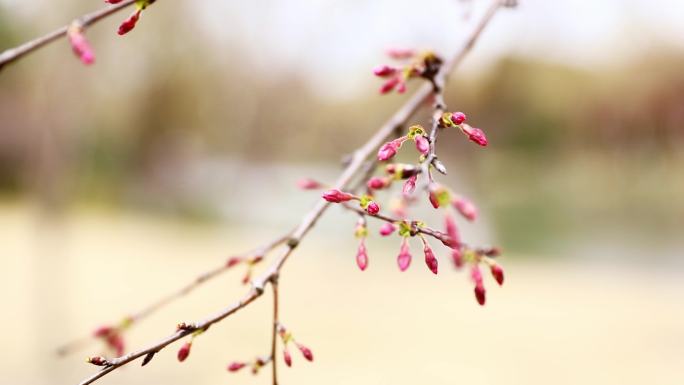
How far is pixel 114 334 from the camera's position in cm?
130

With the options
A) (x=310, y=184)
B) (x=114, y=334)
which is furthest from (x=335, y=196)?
(x=114, y=334)

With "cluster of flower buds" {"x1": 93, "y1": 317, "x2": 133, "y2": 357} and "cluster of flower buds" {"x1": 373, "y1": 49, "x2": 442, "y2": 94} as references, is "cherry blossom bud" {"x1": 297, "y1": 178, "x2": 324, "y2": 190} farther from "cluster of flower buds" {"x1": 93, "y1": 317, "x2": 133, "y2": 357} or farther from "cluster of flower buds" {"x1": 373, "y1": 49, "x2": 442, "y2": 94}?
"cluster of flower buds" {"x1": 93, "y1": 317, "x2": 133, "y2": 357}

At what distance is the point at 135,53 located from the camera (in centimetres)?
2167

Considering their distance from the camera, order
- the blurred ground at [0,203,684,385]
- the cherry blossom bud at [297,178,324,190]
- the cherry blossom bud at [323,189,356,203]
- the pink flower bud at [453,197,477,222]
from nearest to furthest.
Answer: the cherry blossom bud at [323,189,356,203]
the pink flower bud at [453,197,477,222]
the cherry blossom bud at [297,178,324,190]
the blurred ground at [0,203,684,385]

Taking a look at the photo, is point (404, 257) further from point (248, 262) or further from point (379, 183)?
point (248, 262)

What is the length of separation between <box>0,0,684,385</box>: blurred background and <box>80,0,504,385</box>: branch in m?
0.29

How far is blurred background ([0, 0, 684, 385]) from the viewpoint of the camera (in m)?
9.72

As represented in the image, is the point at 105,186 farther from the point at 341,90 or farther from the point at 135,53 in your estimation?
the point at 341,90

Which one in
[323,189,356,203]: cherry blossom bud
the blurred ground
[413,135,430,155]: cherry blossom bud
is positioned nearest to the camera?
[413,135,430,155]: cherry blossom bud

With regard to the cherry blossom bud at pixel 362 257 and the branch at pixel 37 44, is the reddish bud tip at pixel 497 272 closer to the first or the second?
the cherry blossom bud at pixel 362 257

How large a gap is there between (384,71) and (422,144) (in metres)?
0.35

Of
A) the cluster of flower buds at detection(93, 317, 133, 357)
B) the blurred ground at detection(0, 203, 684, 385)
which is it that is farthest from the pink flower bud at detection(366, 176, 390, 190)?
the blurred ground at detection(0, 203, 684, 385)

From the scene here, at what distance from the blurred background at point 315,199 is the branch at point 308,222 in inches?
11.4

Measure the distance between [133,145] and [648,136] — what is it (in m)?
19.9
